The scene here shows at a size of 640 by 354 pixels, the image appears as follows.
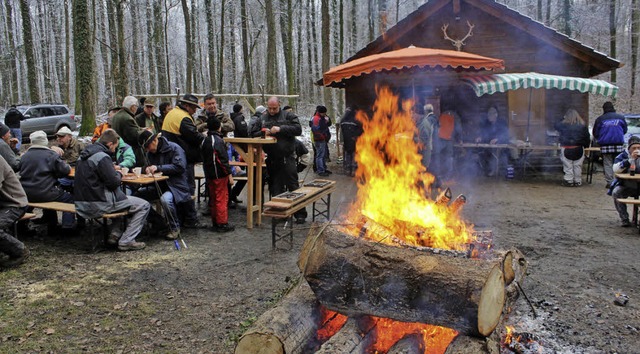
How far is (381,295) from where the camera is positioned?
376 cm

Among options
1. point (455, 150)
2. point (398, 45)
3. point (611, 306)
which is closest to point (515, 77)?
point (455, 150)

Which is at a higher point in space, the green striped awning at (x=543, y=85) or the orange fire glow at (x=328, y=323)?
the green striped awning at (x=543, y=85)

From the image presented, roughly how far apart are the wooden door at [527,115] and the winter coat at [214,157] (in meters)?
10.3

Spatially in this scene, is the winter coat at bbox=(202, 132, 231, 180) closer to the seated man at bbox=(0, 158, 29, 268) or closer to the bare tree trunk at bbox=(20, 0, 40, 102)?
the seated man at bbox=(0, 158, 29, 268)

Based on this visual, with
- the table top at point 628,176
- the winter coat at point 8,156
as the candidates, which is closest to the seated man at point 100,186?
the winter coat at point 8,156

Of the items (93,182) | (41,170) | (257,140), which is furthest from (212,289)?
(41,170)

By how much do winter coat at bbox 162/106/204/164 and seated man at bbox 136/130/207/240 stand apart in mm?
495

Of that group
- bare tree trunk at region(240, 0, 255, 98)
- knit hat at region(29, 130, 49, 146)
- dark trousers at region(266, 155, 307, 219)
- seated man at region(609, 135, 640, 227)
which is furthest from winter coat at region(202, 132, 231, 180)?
bare tree trunk at region(240, 0, 255, 98)

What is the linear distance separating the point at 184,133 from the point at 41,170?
7.26 feet

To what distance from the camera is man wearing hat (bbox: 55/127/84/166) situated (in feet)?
27.5

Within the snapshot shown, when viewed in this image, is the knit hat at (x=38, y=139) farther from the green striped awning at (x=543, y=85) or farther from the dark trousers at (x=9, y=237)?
the green striped awning at (x=543, y=85)

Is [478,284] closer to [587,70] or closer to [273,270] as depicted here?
[273,270]

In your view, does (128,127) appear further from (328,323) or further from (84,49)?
(84,49)

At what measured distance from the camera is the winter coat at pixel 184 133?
26.1 feet
